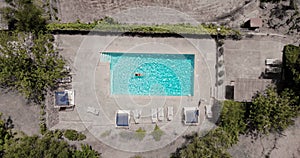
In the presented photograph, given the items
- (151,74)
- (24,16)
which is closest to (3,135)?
(24,16)

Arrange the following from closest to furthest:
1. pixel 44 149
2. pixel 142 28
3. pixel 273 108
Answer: pixel 273 108, pixel 44 149, pixel 142 28

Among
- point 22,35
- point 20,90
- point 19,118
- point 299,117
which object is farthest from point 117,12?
point 299,117

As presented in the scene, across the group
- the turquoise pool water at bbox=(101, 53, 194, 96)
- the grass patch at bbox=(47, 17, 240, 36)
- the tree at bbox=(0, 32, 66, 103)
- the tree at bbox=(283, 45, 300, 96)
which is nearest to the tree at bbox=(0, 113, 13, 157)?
the tree at bbox=(0, 32, 66, 103)

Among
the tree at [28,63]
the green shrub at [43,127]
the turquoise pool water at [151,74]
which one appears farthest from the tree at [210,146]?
the tree at [28,63]

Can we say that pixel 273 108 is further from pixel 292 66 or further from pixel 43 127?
pixel 43 127

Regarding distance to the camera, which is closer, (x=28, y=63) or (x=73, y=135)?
(x=28, y=63)

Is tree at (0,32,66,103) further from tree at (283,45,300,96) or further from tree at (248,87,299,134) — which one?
tree at (283,45,300,96)

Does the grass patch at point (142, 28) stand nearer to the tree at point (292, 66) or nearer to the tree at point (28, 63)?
the tree at point (28, 63)
